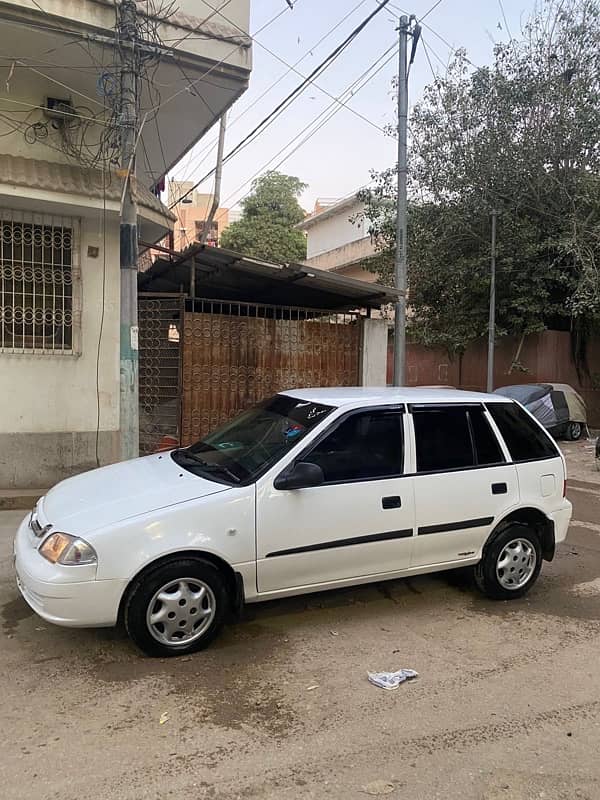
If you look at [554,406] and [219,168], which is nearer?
[219,168]

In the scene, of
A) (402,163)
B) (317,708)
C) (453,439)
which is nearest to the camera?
(317,708)

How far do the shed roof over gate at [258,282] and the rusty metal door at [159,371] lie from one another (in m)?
0.79

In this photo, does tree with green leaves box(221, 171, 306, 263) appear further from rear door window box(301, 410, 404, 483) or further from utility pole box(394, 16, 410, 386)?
rear door window box(301, 410, 404, 483)

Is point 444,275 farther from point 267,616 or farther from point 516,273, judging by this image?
point 267,616

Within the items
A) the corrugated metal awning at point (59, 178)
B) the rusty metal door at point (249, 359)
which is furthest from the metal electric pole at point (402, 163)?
the corrugated metal awning at point (59, 178)

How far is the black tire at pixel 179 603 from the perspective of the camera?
340cm

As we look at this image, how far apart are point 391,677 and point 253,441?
177 centimetres

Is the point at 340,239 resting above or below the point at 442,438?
above

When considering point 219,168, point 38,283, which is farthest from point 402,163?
point 38,283

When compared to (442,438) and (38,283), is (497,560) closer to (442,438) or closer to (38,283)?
(442,438)

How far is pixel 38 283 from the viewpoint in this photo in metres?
7.63

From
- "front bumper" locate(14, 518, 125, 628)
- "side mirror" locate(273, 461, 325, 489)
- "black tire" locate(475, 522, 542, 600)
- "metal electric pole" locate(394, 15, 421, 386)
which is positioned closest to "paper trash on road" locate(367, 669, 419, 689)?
"side mirror" locate(273, 461, 325, 489)

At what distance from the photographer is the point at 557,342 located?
1666 centimetres

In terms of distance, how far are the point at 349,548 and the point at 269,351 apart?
5.75 m
